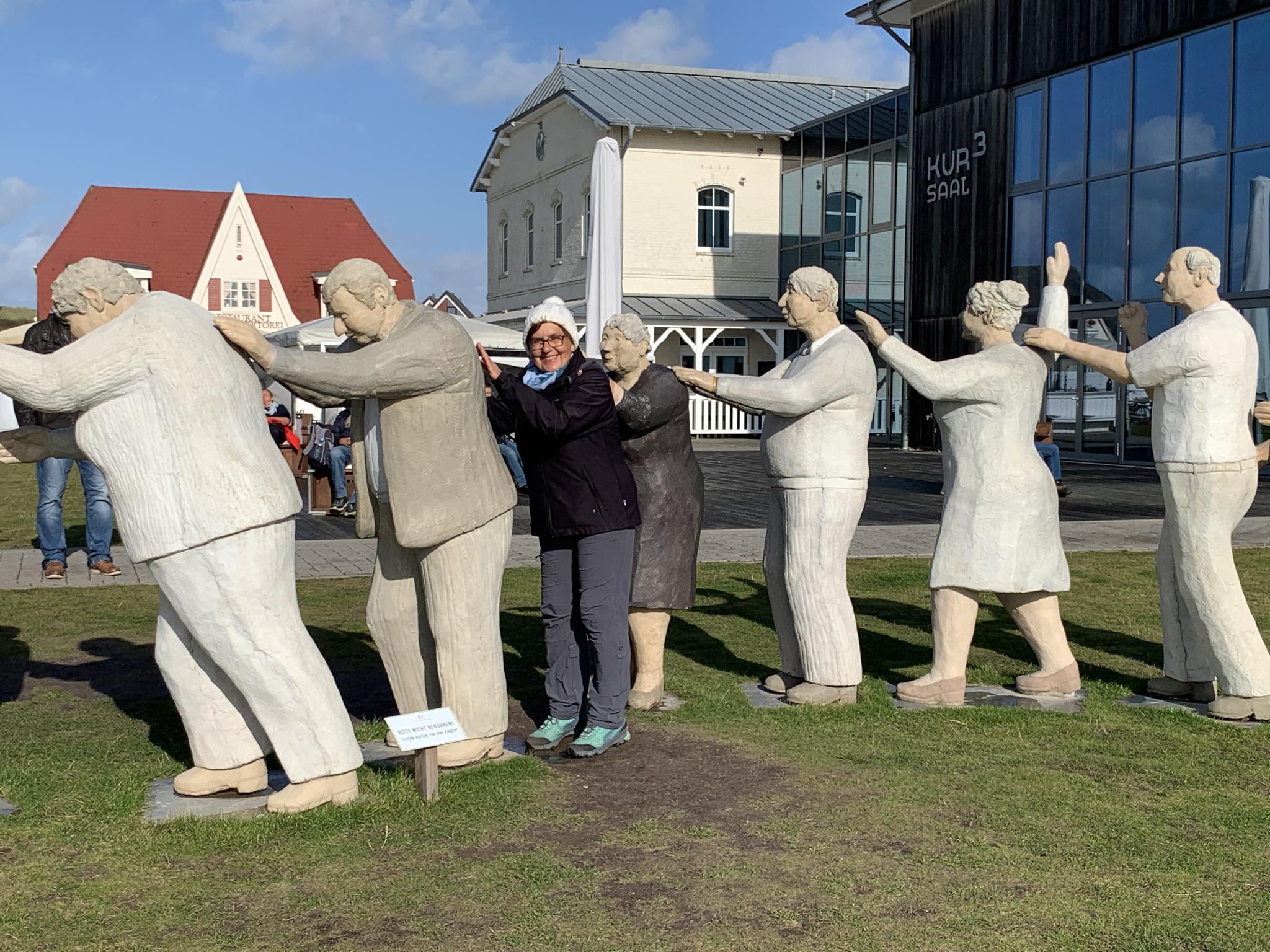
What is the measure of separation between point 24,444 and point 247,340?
0.89 m

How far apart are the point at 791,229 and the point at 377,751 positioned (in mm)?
30735

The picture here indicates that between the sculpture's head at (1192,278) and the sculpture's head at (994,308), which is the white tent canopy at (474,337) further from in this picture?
the sculpture's head at (1192,278)

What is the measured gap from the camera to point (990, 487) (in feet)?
20.0

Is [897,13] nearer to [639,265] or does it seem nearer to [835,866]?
[639,265]

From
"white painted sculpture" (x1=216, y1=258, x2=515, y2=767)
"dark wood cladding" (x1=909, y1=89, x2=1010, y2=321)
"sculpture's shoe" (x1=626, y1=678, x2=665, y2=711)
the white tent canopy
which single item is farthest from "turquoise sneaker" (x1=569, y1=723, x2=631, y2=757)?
"dark wood cladding" (x1=909, y1=89, x2=1010, y2=321)

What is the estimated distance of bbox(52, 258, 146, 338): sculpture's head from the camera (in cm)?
419

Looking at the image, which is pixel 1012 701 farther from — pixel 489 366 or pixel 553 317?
pixel 489 366

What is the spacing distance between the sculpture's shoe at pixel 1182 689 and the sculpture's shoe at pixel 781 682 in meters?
1.57

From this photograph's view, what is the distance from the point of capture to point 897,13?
27.1 metres

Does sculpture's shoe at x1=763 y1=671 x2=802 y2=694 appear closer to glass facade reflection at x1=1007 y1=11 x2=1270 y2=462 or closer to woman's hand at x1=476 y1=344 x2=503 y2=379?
woman's hand at x1=476 y1=344 x2=503 y2=379

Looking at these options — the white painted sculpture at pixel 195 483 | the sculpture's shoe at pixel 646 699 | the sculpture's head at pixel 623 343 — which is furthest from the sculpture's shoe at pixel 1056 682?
the white painted sculpture at pixel 195 483

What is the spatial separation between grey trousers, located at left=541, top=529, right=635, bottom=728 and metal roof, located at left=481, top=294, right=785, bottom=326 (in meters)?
26.9

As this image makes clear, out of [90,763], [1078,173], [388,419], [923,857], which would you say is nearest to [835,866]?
[923,857]

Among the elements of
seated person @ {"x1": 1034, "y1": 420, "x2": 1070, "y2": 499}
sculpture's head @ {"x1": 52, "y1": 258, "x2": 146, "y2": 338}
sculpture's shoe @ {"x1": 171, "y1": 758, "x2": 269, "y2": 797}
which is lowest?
sculpture's shoe @ {"x1": 171, "y1": 758, "x2": 269, "y2": 797}
